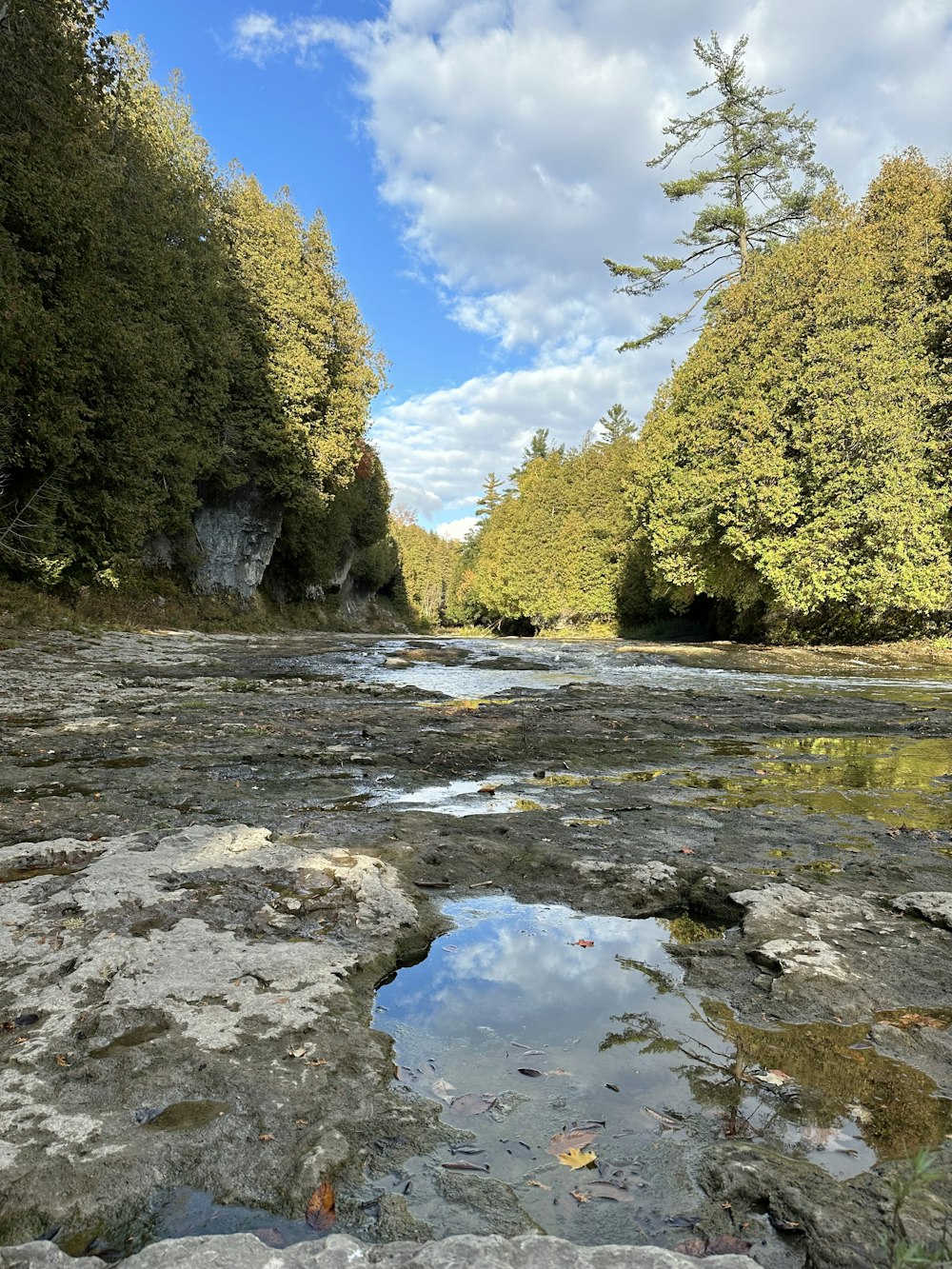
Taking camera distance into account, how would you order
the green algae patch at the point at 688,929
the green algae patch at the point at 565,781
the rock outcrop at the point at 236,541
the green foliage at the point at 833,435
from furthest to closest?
the rock outcrop at the point at 236,541 < the green foliage at the point at 833,435 < the green algae patch at the point at 565,781 < the green algae patch at the point at 688,929

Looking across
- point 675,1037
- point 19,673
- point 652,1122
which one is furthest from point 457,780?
point 19,673

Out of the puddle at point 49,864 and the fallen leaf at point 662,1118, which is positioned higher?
the puddle at point 49,864

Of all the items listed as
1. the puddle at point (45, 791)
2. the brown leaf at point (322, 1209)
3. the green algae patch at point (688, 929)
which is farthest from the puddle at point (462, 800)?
the brown leaf at point (322, 1209)

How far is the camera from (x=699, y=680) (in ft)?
43.1

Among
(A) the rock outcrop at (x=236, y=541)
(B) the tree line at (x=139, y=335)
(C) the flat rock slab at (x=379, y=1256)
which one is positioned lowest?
(C) the flat rock slab at (x=379, y=1256)

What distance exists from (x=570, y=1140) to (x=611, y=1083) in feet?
0.93

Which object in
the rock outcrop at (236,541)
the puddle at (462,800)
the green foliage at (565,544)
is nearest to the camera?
the puddle at (462,800)

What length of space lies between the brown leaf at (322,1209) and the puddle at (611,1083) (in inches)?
6.3

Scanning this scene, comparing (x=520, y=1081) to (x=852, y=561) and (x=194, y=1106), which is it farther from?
(x=852, y=561)

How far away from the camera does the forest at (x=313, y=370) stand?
1279 cm

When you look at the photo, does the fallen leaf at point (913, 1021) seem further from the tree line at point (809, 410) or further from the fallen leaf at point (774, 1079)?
the tree line at point (809, 410)

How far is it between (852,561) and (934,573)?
2173 millimetres

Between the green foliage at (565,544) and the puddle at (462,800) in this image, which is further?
the green foliage at (565,544)

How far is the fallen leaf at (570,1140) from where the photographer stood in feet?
5.72
